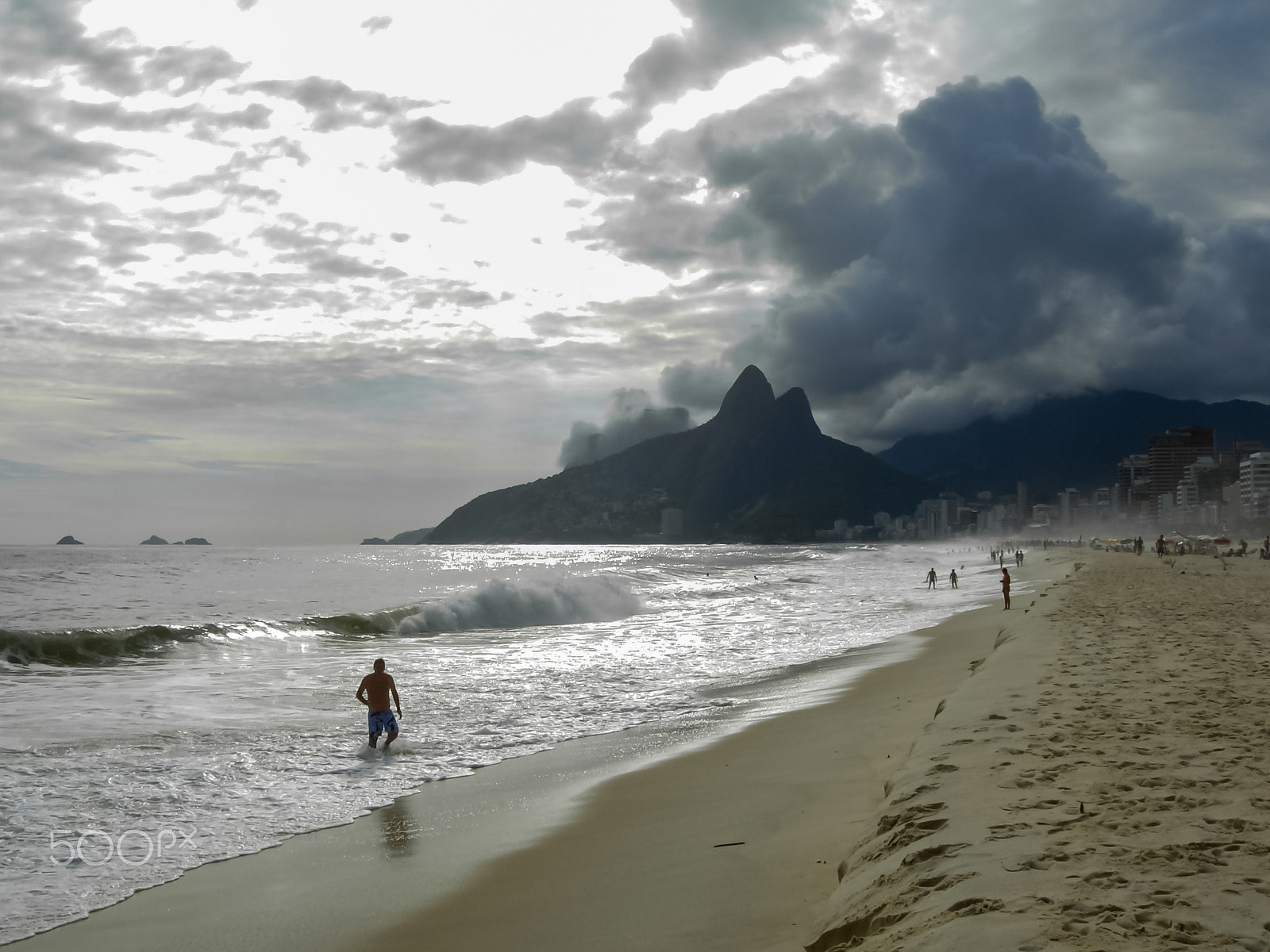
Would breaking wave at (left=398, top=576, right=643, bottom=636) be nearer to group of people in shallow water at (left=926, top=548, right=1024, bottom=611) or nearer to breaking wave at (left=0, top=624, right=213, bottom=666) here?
breaking wave at (left=0, top=624, right=213, bottom=666)

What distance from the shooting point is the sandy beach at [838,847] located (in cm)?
401

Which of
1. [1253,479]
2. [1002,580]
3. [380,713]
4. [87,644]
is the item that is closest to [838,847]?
[380,713]

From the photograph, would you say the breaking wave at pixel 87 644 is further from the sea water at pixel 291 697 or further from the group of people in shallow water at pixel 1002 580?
the group of people in shallow water at pixel 1002 580

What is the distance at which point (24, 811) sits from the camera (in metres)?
8.28

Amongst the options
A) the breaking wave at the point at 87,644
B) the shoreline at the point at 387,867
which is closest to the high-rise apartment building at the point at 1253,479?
the breaking wave at the point at 87,644

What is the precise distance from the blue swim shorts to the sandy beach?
1.95m

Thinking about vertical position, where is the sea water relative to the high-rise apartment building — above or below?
below

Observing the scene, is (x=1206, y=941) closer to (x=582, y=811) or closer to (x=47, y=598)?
(x=582, y=811)

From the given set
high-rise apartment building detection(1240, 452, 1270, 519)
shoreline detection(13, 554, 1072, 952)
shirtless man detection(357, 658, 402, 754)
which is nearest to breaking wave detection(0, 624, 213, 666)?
shirtless man detection(357, 658, 402, 754)

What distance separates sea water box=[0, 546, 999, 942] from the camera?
7.83 m

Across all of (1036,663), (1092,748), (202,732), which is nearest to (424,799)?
(202,732)

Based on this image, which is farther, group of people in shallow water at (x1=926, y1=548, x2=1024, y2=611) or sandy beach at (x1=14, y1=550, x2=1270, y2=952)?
group of people in shallow water at (x1=926, y1=548, x2=1024, y2=611)

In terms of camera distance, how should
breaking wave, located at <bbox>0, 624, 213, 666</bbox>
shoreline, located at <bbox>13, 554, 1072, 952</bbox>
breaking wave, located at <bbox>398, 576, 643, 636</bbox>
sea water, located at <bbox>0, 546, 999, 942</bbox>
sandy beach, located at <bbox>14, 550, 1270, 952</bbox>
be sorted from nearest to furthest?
sandy beach, located at <bbox>14, 550, 1270, 952</bbox>
shoreline, located at <bbox>13, 554, 1072, 952</bbox>
sea water, located at <bbox>0, 546, 999, 942</bbox>
breaking wave, located at <bbox>0, 624, 213, 666</bbox>
breaking wave, located at <bbox>398, 576, 643, 636</bbox>

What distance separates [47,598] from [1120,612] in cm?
4678
